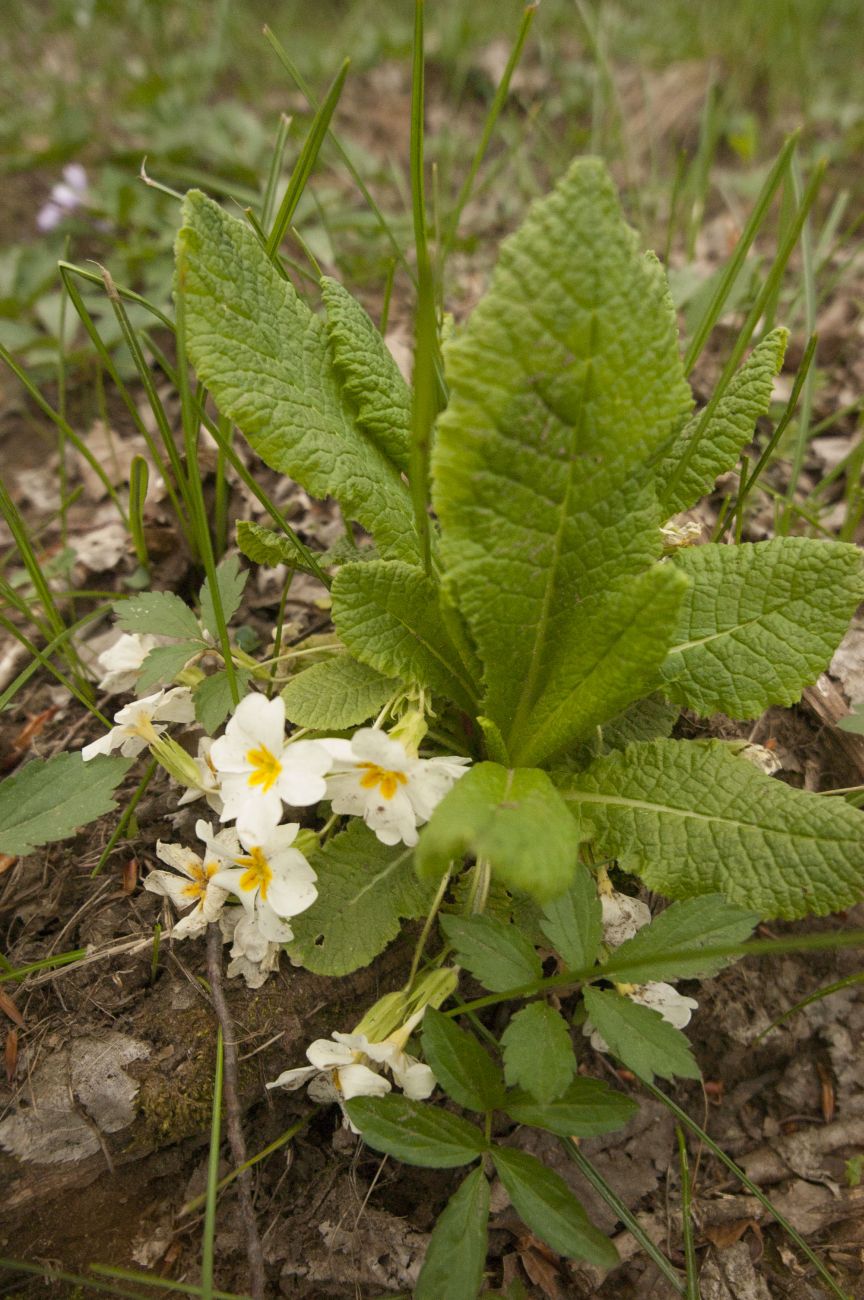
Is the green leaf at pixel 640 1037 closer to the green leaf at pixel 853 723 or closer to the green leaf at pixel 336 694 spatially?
the green leaf at pixel 336 694

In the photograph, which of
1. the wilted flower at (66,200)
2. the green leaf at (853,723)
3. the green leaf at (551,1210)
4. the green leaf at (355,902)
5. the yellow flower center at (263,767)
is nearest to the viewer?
the green leaf at (551,1210)

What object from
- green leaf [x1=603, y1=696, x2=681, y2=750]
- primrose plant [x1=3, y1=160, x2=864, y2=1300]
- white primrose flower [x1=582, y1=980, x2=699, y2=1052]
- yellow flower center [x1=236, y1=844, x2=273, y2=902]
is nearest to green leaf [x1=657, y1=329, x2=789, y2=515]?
primrose plant [x1=3, y1=160, x2=864, y2=1300]

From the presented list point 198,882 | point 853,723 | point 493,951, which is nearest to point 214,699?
point 198,882

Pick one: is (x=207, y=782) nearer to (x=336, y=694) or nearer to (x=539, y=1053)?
(x=336, y=694)

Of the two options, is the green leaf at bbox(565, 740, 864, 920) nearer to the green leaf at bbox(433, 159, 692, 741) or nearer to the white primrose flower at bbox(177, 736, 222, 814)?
the green leaf at bbox(433, 159, 692, 741)

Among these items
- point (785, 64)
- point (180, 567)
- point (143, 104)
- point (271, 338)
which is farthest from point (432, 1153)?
point (785, 64)

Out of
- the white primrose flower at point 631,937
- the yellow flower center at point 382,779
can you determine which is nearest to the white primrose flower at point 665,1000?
the white primrose flower at point 631,937

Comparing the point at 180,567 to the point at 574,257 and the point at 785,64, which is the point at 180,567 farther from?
the point at 785,64
